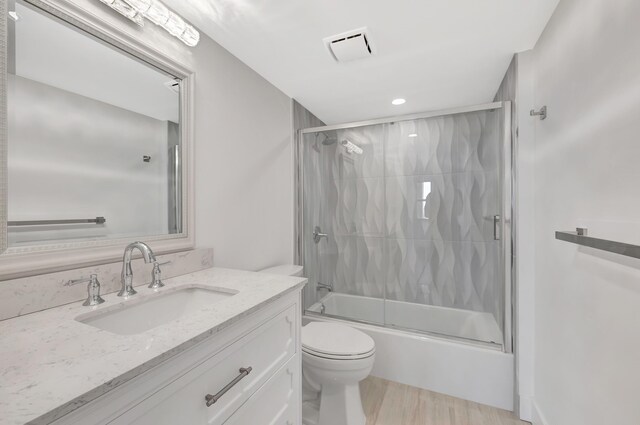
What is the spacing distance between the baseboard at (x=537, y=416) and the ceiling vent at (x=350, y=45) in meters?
2.16

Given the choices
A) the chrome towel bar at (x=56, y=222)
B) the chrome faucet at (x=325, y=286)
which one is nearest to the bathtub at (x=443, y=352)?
the chrome faucet at (x=325, y=286)

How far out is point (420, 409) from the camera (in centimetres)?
163

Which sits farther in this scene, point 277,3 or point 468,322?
point 468,322

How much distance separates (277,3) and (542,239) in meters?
1.77

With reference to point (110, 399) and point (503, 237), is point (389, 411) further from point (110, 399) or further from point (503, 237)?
point (110, 399)

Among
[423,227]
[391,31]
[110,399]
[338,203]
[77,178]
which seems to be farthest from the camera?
[338,203]

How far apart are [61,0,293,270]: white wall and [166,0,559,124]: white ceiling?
15cm

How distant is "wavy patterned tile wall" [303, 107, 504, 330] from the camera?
2.22 m

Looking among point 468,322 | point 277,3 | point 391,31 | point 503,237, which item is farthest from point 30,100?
point 468,322

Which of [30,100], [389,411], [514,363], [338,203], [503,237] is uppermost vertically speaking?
[30,100]

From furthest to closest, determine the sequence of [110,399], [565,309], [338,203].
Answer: [338,203], [565,309], [110,399]

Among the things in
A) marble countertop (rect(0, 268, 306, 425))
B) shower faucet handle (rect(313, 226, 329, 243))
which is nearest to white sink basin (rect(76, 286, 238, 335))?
marble countertop (rect(0, 268, 306, 425))

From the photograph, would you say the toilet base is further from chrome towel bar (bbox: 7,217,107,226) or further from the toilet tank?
chrome towel bar (bbox: 7,217,107,226)

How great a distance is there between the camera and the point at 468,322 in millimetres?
2205
